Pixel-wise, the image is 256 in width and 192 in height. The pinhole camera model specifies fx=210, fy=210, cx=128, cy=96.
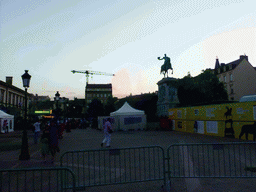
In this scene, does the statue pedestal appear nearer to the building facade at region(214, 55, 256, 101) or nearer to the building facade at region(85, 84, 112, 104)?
the building facade at region(214, 55, 256, 101)

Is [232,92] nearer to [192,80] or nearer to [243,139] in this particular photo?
[192,80]

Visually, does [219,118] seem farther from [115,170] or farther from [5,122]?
[5,122]

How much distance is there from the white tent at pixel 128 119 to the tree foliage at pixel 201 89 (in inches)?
864

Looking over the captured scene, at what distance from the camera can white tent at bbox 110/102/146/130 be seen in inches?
995

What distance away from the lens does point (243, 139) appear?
1409 cm

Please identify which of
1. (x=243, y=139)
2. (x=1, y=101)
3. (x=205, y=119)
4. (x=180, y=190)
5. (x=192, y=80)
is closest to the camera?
(x=180, y=190)

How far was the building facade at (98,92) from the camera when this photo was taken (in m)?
125

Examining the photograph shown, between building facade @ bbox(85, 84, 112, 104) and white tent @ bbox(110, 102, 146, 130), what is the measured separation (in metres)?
99.5

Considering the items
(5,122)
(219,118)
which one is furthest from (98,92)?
(219,118)

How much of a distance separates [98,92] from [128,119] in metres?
103

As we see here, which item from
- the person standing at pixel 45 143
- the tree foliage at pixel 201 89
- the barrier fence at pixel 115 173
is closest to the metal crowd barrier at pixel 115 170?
the barrier fence at pixel 115 173

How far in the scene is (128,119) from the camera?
25.4m

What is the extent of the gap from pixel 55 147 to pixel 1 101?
122ft

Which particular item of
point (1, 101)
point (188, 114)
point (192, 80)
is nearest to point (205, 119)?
point (188, 114)
